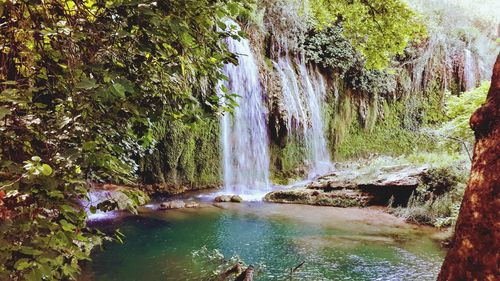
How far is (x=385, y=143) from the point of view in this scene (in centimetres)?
1845

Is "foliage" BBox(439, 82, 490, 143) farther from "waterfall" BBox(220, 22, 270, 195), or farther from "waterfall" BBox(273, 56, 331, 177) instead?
"waterfall" BBox(220, 22, 270, 195)

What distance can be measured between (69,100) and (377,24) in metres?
3.91

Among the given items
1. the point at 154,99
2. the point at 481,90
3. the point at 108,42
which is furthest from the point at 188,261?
the point at 481,90

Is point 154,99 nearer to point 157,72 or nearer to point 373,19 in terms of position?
point 157,72

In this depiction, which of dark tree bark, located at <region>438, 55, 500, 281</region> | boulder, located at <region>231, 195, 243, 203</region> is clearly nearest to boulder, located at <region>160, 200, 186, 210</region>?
boulder, located at <region>231, 195, 243, 203</region>

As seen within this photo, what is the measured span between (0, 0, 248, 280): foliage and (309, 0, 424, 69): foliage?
2.99m

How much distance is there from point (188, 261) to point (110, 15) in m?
4.64

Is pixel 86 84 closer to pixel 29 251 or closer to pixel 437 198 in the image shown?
pixel 29 251

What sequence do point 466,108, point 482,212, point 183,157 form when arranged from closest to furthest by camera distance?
point 482,212, point 466,108, point 183,157

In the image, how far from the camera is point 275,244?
21.7 feet

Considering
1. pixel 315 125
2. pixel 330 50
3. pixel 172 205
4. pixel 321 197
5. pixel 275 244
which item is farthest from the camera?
pixel 330 50

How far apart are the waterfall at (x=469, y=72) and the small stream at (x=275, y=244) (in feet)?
42.0

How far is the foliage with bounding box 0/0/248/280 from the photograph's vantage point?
1.33m

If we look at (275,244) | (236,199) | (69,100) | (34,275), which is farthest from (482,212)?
(236,199)
